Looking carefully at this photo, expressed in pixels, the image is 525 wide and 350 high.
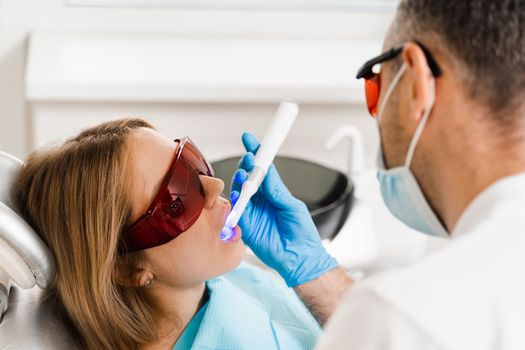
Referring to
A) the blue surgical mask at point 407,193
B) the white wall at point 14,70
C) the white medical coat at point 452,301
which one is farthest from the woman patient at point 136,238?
the white wall at point 14,70

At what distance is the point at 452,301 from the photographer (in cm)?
79

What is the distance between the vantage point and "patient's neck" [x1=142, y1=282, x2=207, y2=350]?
1.41 meters

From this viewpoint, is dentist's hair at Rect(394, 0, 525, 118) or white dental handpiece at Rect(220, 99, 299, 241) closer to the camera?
dentist's hair at Rect(394, 0, 525, 118)

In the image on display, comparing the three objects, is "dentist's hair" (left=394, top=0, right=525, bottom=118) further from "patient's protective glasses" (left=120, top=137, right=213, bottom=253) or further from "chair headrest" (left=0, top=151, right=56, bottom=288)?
"chair headrest" (left=0, top=151, right=56, bottom=288)

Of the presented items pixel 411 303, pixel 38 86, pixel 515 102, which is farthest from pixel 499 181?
pixel 38 86

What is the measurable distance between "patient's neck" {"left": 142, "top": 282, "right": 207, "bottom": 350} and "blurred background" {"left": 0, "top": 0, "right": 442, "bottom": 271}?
0.70 meters

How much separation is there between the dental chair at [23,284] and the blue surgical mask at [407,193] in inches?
23.1

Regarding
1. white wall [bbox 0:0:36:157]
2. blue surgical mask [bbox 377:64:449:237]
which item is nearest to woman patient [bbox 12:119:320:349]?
blue surgical mask [bbox 377:64:449:237]

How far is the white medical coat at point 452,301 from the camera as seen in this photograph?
2.55 ft

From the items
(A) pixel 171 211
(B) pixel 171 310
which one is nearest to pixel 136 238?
(A) pixel 171 211

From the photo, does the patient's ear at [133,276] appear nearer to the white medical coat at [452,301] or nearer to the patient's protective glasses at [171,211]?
the patient's protective glasses at [171,211]

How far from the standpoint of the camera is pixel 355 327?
0.81 m

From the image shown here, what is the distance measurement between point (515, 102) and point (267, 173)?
2.12 ft

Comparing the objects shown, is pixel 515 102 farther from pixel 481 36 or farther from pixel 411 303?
pixel 411 303
